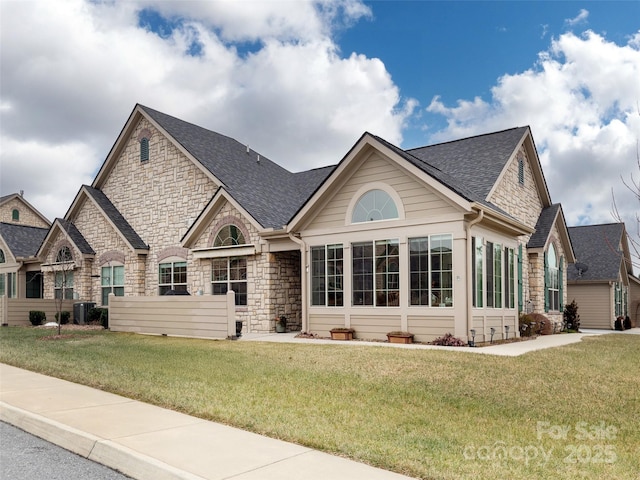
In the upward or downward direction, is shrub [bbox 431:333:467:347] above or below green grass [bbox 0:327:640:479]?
below

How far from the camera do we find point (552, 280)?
2269cm

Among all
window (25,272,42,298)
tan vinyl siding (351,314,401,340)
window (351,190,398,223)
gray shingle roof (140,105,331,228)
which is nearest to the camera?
tan vinyl siding (351,314,401,340)

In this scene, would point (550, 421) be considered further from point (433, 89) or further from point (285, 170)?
point (285, 170)

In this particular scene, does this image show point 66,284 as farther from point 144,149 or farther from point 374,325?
point 374,325

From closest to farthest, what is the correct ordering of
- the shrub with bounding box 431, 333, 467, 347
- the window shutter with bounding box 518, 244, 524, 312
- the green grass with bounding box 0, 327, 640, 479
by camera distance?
the green grass with bounding box 0, 327, 640, 479 → the shrub with bounding box 431, 333, 467, 347 → the window shutter with bounding box 518, 244, 524, 312

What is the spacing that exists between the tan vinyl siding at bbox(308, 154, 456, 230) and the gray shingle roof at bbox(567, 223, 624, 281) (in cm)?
1651

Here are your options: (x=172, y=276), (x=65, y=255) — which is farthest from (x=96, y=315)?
(x=65, y=255)

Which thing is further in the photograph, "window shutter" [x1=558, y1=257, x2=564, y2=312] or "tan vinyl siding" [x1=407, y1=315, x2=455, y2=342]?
"window shutter" [x1=558, y1=257, x2=564, y2=312]

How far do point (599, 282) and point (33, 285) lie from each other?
97.0 feet

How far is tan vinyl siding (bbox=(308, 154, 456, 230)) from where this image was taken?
1517 cm

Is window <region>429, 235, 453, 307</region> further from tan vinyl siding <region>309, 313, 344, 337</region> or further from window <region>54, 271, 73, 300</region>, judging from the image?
window <region>54, 271, 73, 300</region>

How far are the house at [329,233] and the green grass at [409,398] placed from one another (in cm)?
300

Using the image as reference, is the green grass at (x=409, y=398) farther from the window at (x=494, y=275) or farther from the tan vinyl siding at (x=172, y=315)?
the tan vinyl siding at (x=172, y=315)

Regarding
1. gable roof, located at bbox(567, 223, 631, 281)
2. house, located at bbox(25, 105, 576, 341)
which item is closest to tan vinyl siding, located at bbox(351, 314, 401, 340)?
house, located at bbox(25, 105, 576, 341)
